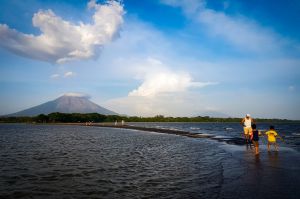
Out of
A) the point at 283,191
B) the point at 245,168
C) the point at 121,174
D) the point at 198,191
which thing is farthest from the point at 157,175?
the point at 283,191

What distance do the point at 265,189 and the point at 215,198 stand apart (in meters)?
2.18

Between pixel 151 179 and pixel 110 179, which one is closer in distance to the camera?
pixel 151 179

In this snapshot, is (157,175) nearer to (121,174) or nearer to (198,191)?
(121,174)

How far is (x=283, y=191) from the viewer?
9.60 metres

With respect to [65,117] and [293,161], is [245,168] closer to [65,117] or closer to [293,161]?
[293,161]

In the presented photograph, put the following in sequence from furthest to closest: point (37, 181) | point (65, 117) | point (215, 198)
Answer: point (65, 117), point (37, 181), point (215, 198)

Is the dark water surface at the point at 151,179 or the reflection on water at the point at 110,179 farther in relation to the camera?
the reflection on water at the point at 110,179

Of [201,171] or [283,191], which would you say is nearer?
[283,191]

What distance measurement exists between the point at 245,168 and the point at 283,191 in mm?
4892

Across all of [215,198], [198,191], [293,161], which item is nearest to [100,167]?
[198,191]

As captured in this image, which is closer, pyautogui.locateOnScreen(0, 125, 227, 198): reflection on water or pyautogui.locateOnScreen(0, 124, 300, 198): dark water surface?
pyautogui.locateOnScreen(0, 124, 300, 198): dark water surface

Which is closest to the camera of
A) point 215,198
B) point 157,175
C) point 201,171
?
point 215,198

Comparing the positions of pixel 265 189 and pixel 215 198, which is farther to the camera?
pixel 265 189

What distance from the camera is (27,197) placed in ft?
31.9
